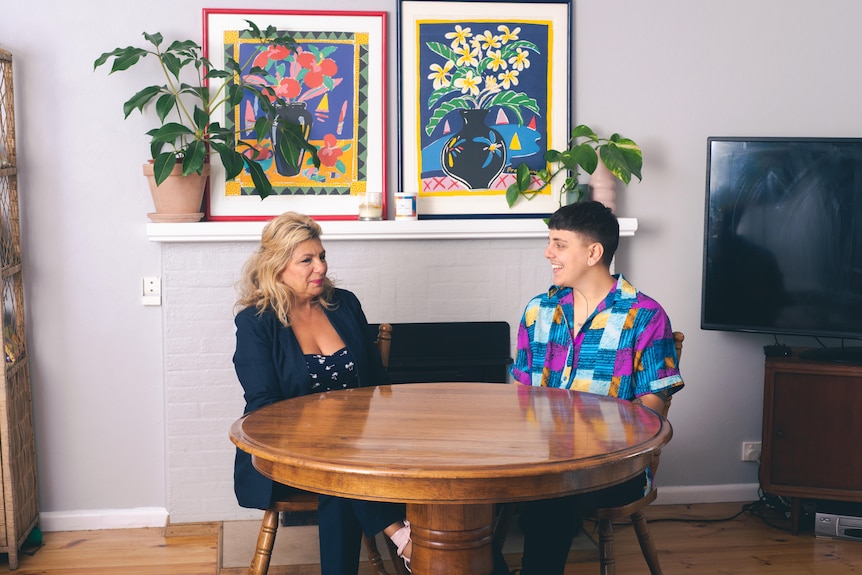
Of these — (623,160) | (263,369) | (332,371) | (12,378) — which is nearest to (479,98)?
(623,160)

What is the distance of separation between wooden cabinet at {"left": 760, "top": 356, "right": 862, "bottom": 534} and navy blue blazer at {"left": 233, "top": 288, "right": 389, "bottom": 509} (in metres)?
1.59

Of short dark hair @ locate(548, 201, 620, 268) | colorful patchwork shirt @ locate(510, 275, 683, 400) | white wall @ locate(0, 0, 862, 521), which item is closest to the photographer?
colorful patchwork shirt @ locate(510, 275, 683, 400)

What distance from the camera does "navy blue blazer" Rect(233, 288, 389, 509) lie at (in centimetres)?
235

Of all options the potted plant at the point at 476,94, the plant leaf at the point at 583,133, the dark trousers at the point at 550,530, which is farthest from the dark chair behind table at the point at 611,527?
the potted plant at the point at 476,94

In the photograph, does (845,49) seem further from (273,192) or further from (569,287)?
(273,192)

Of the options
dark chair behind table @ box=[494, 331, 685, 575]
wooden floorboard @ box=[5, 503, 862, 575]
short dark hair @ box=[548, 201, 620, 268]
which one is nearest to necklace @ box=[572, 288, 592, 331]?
short dark hair @ box=[548, 201, 620, 268]

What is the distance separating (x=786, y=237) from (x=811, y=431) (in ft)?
2.30

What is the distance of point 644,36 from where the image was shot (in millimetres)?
3438

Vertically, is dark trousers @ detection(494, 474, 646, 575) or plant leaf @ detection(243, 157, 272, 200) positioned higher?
plant leaf @ detection(243, 157, 272, 200)

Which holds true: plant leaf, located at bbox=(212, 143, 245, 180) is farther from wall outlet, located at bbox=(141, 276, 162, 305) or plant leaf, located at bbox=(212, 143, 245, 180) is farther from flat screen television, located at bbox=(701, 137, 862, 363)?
flat screen television, located at bbox=(701, 137, 862, 363)

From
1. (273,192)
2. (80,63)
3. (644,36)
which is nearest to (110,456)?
(273,192)

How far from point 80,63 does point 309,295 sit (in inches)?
51.4

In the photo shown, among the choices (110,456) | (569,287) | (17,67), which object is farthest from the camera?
(110,456)

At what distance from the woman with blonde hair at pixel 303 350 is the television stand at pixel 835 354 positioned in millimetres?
1624
